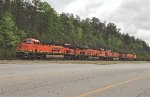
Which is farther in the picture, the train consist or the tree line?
the tree line

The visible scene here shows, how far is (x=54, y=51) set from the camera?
158ft

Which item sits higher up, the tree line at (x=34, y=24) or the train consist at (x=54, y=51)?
the tree line at (x=34, y=24)

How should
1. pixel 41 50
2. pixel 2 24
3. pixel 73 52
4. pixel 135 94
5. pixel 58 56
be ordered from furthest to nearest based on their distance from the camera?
pixel 2 24
pixel 73 52
pixel 58 56
pixel 41 50
pixel 135 94

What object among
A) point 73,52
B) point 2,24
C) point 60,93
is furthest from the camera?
point 2,24

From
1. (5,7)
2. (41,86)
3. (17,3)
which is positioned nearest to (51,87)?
(41,86)

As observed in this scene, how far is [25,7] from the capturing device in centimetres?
11025

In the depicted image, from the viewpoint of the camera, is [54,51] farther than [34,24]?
No

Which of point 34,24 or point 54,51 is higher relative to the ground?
point 34,24

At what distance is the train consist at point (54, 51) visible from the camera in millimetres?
42094

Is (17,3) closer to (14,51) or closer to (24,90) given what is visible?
(14,51)

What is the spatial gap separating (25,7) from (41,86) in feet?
329

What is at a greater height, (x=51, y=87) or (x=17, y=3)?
(x=17, y=3)

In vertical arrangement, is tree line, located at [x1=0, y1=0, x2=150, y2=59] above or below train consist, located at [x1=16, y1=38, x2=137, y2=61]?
above

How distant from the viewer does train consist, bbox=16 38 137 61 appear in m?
42.1
